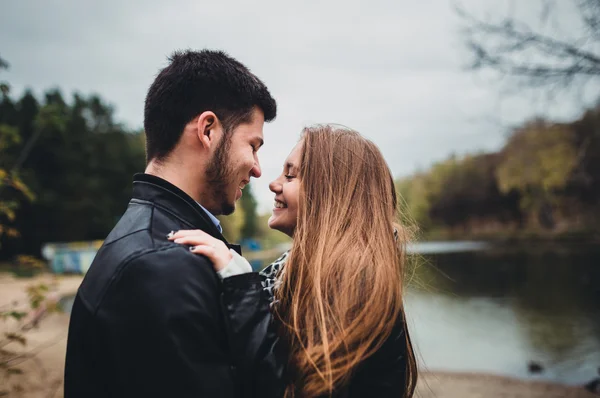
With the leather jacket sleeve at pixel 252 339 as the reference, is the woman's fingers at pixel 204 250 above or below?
above

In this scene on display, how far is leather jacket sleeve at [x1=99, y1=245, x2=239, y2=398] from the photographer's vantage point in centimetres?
123

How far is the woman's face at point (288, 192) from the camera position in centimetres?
223

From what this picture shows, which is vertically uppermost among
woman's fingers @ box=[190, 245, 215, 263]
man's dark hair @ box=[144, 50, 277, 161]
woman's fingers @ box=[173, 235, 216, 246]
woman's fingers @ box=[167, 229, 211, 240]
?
man's dark hair @ box=[144, 50, 277, 161]

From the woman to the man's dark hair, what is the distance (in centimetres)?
48

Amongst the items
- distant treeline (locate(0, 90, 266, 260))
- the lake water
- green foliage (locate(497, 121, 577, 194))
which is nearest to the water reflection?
the lake water

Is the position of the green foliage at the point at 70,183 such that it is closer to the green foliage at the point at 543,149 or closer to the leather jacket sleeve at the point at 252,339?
the green foliage at the point at 543,149

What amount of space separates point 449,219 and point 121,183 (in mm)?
56625

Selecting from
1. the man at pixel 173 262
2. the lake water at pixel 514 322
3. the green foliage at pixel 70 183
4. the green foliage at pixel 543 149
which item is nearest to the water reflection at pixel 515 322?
the lake water at pixel 514 322

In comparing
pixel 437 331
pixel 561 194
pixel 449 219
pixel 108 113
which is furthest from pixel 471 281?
pixel 449 219

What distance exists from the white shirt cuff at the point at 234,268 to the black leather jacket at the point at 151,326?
0.02 m

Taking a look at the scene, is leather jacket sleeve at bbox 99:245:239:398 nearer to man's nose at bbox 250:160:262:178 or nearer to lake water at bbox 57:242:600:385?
man's nose at bbox 250:160:262:178

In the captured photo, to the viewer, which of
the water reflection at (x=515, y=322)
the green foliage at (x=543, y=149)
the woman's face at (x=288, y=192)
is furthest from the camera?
the water reflection at (x=515, y=322)

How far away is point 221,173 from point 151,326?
736mm

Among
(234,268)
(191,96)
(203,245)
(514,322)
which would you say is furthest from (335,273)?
(514,322)
